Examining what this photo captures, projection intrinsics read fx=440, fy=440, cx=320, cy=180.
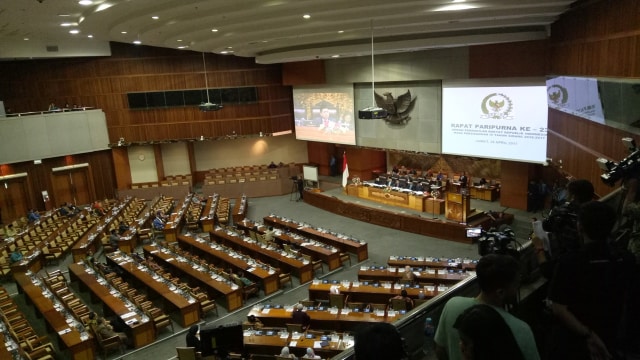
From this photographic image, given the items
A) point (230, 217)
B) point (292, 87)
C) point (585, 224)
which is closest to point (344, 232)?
point (230, 217)

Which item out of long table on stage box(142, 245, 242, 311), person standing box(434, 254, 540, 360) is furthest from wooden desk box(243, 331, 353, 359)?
person standing box(434, 254, 540, 360)

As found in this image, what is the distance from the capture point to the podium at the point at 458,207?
14.0m

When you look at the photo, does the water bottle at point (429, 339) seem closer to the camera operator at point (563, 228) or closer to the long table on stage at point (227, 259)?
the camera operator at point (563, 228)

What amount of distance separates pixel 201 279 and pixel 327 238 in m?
4.25

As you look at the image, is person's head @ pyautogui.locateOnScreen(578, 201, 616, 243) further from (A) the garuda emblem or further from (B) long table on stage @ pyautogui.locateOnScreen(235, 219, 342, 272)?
(A) the garuda emblem

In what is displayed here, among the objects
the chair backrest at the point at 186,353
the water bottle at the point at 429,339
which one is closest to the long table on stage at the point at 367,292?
the chair backrest at the point at 186,353

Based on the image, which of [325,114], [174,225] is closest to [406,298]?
[174,225]

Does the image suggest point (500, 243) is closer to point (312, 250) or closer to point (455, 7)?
point (455, 7)

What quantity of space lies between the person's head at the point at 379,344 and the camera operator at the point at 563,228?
1.63 m

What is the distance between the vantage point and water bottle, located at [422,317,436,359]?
9.23ft

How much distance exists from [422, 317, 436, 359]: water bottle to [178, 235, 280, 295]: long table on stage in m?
8.43

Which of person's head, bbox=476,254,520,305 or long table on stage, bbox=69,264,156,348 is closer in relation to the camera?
person's head, bbox=476,254,520,305

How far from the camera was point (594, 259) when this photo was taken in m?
2.18

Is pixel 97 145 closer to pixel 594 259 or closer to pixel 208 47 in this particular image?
pixel 208 47
